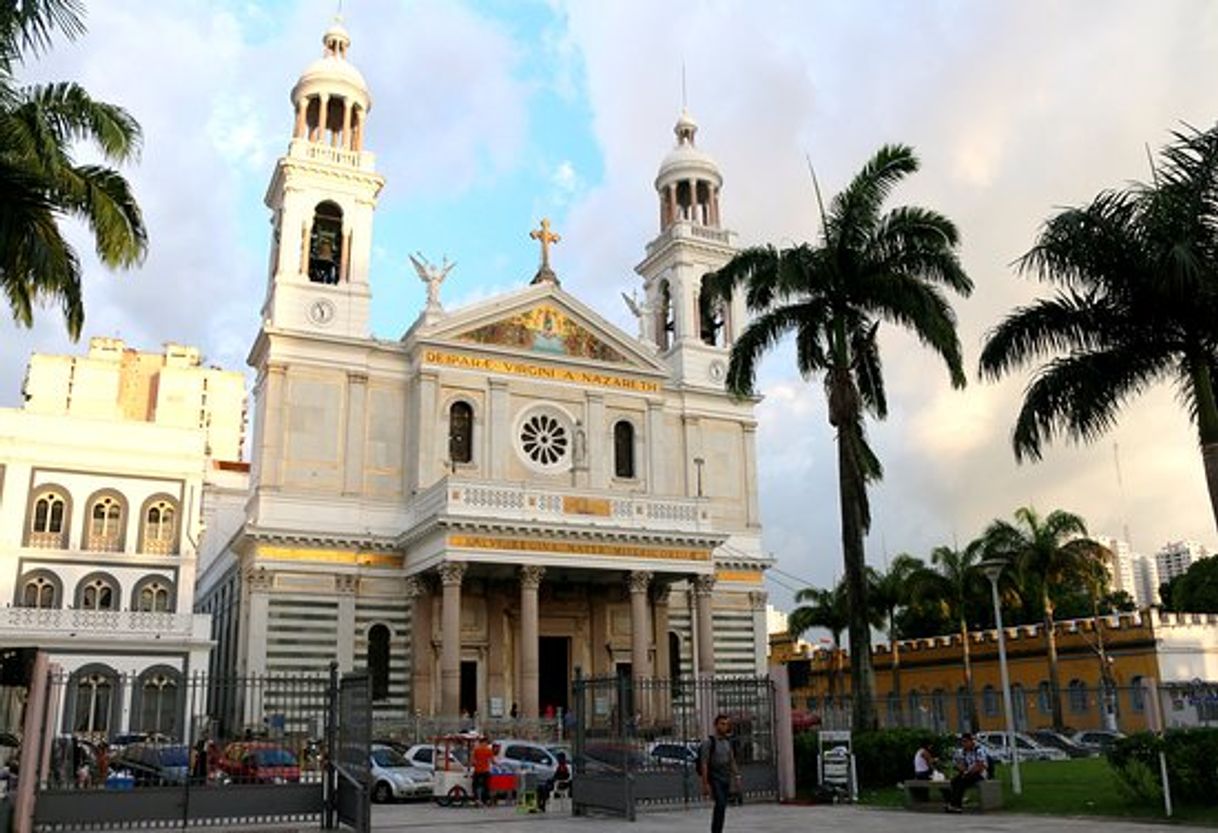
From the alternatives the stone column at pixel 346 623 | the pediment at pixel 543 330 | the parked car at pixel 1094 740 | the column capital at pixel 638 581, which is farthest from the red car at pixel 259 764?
the parked car at pixel 1094 740

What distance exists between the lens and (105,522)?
1636 inches

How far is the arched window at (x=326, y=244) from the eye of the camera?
42594 mm

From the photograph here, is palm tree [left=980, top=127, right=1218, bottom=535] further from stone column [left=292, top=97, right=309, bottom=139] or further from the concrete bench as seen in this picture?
stone column [left=292, top=97, right=309, bottom=139]

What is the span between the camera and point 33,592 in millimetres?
39906

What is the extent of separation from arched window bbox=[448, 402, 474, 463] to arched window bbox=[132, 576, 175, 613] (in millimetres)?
A: 11668

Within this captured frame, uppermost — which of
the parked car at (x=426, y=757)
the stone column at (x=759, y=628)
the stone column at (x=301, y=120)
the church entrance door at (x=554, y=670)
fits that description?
the stone column at (x=301, y=120)

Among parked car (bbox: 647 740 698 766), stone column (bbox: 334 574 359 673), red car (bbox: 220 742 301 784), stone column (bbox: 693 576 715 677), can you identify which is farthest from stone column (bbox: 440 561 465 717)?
red car (bbox: 220 742 301 784)

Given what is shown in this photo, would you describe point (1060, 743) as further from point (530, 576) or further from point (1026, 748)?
point (530, 576)

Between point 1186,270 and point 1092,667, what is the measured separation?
124ft

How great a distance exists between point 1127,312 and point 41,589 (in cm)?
3607

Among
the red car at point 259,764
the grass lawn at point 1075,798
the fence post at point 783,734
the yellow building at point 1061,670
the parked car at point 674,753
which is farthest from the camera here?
the yellow building at point 1061,670

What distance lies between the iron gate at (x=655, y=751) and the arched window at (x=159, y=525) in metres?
23.9

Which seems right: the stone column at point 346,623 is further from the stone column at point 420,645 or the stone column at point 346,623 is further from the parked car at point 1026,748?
the parked car at point 1026,748

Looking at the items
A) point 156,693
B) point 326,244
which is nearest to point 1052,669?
point 326,244
